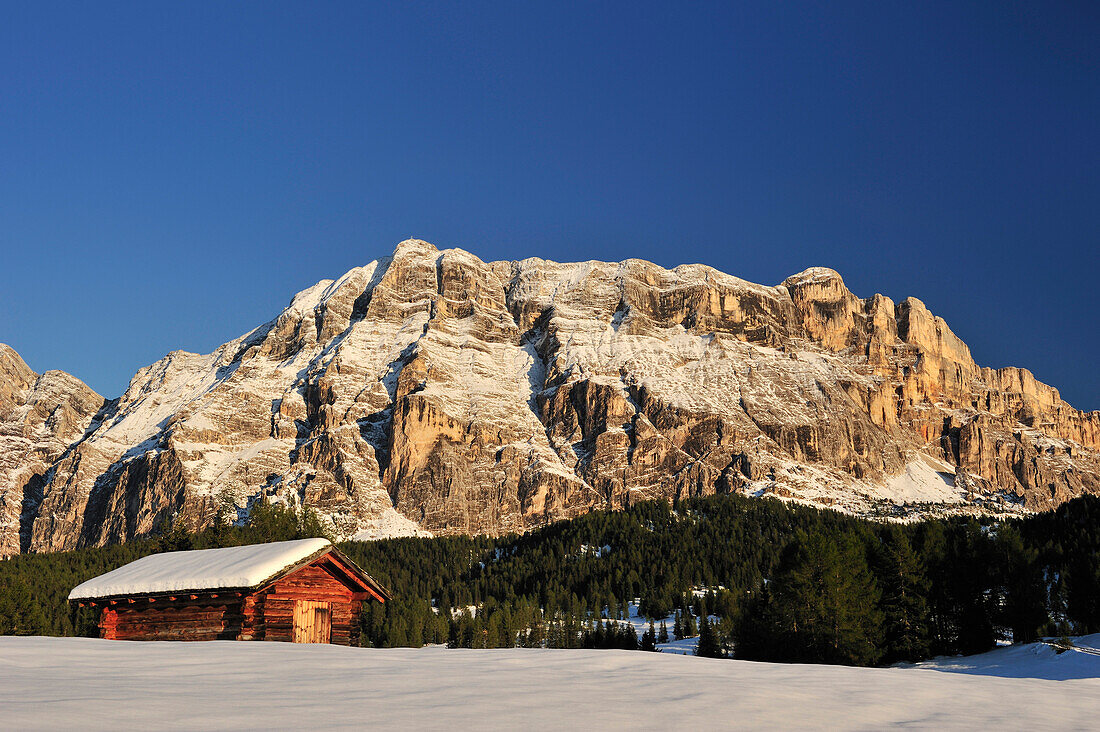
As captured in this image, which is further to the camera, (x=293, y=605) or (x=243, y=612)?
(x=293, y=605)

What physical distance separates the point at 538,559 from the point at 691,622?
49710 millimetres

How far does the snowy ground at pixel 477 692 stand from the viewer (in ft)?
25.4

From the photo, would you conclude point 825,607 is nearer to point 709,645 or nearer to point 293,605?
point 709,645

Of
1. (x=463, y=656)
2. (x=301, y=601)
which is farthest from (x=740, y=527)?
(x=463, y=656)

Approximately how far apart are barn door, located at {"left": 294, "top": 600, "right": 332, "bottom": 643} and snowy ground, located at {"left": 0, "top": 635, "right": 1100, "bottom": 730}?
13.6 metres

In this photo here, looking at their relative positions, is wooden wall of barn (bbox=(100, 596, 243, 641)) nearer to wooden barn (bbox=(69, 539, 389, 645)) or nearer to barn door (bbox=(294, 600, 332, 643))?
wooden barn (bbox=(69, 539, 389, 645))

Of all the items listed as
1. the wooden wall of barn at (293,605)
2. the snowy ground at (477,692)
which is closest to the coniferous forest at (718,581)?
the wooden wall of barn at (293,605)

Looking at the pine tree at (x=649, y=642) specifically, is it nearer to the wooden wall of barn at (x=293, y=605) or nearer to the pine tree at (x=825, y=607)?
the pine tree at (x=825, y=607)

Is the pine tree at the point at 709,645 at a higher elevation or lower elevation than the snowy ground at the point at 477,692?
lower

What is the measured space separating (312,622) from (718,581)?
304 ft

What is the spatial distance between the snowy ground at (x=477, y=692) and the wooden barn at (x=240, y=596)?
12.2m

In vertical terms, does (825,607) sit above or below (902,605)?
above

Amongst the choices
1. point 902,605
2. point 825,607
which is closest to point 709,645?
point 902,605

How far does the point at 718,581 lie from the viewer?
373ft
